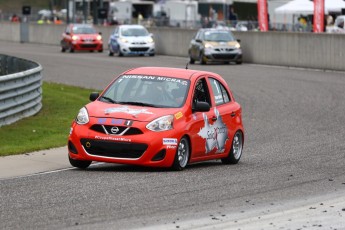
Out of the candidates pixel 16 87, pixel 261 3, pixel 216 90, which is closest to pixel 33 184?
pixel 216 90

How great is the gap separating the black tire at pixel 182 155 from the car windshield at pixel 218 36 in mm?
29787

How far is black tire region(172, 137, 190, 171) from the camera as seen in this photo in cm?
1381

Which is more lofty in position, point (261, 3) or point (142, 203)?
point (261, 3)

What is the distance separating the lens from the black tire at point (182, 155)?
45.3 feet

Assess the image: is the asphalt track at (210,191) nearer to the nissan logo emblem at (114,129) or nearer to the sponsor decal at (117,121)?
the nissan logo emblem at (114,129)

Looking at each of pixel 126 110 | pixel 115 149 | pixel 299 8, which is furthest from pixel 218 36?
pixel 115 149

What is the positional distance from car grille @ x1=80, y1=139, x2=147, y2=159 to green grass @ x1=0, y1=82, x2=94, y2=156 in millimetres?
2770


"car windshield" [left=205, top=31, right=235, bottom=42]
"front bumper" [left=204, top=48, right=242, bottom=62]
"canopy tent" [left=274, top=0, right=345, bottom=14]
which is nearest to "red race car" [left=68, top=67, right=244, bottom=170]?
"front bumper" [left=204, top=48, right=242, bottom=62]

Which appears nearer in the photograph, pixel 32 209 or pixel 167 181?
pixel 32 209

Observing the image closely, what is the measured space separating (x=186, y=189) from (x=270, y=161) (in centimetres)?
386

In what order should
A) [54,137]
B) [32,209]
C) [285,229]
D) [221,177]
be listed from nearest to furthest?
1. [285,229]
2. [32,209]
3. [221,177]
4. [54,137]

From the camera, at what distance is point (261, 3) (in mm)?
47219

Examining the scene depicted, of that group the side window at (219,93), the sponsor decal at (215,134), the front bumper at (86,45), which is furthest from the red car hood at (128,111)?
the front bumper at (86,45)

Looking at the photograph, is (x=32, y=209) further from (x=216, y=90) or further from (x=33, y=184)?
(x=216, y=90)
